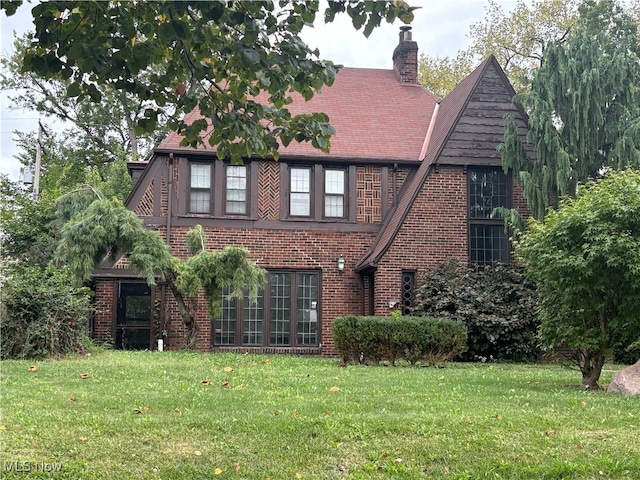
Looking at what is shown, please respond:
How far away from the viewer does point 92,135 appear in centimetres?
3678

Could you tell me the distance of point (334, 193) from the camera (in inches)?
766

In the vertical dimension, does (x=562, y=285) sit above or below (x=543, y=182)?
below

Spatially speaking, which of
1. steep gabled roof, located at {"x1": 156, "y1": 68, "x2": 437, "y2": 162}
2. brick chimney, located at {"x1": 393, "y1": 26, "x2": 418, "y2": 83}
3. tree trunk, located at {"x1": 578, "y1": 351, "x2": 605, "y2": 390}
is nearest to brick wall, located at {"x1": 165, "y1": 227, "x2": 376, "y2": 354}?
steep gabled roof, located at {"x1": 156, "y1": 68, "x2": 437, "y2": 162}

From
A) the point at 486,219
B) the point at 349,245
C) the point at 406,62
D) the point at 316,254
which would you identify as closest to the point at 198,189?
the point at 316,254

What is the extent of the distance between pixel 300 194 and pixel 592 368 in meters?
10.5

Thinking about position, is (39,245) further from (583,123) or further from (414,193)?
(583,123)

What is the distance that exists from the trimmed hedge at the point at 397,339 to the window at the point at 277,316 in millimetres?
5268

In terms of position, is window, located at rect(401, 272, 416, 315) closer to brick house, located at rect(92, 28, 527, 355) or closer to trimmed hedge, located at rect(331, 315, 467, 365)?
brick house, located at rect(92, 28, 527, 355)

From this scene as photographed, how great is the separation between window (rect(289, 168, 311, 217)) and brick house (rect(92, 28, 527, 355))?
0.10 feet

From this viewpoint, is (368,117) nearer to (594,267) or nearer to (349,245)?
(349,245)

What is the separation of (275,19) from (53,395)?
215 inches

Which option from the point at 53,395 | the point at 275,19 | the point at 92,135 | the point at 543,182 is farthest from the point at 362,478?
the point at 92,135

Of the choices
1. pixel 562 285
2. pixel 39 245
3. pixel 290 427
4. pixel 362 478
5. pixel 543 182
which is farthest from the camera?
pixel 39 245
